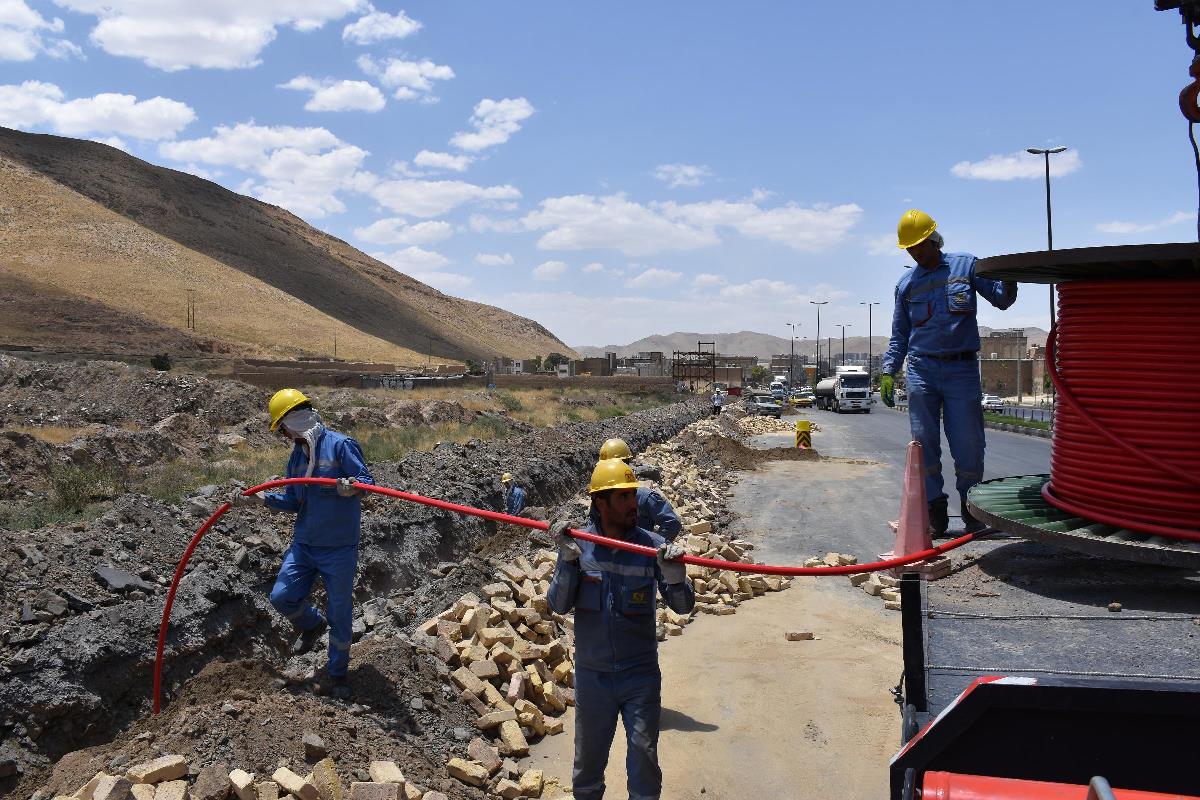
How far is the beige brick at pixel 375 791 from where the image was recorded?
14.4ft

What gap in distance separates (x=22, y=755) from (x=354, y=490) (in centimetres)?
229

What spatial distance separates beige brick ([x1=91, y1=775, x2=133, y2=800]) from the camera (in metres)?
4.16

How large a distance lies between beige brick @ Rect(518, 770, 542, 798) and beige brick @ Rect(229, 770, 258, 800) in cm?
154

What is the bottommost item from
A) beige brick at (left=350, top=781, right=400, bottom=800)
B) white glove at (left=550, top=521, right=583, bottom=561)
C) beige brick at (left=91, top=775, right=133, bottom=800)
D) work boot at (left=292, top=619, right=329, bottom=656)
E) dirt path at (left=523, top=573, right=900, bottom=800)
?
dirt path at (left=523, top=573, right=900, bottom=800)

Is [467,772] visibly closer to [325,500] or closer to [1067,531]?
[325,500]

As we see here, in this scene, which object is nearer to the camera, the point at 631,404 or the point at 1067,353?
the point at 1067,353

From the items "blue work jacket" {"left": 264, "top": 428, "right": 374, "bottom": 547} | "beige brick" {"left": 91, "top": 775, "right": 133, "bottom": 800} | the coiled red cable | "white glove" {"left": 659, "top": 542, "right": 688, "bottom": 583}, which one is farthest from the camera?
"blue work jacket" {"left": 264, "top": 428, "right": 374, "bottom": 547}

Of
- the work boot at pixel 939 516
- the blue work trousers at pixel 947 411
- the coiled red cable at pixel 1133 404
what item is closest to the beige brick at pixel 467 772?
the work boot at pixel 939 516

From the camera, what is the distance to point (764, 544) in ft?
40.2

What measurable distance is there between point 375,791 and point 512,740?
4.92 feet

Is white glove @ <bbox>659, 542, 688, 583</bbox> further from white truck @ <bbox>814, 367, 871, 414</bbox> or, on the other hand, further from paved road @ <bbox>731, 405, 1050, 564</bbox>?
white truck @ <bbox>814, 367, 871, 414</bbox>

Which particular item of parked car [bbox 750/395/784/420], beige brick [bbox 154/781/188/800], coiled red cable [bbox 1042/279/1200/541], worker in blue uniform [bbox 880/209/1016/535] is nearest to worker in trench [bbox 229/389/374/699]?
beige brick [bbox 154/781/188/800]

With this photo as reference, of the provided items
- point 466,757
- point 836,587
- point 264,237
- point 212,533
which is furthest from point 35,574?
point 264,237

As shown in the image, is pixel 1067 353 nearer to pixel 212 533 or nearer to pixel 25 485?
pixel 212 533
